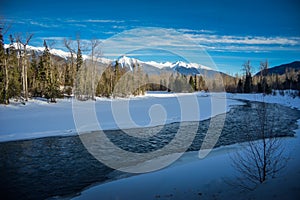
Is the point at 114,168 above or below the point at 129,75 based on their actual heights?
below

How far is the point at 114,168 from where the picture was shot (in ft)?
29.7

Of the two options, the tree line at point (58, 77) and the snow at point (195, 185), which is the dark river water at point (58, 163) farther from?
the tree line at point (58, 77)

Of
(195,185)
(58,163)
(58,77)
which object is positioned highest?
(58,77)

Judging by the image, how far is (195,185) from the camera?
22.7 ft

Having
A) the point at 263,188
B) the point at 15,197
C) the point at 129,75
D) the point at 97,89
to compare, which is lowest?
the point at 15,197

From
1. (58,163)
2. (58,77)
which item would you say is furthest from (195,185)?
(58,77)

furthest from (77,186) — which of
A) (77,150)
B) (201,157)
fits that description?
(201,157)

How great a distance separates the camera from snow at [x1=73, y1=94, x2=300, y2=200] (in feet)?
19.3

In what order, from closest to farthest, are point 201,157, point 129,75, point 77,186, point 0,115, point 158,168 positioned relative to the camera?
point 77,186, point 158,168, point 201,157, point 0,115, point 129,75

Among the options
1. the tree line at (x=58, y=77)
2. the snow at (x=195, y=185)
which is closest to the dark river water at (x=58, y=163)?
the snow at (x=195, y=185)

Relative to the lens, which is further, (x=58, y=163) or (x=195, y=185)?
(x=58, y=163)

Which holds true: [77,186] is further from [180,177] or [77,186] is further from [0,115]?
[0,115]

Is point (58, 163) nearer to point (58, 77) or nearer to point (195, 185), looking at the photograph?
point (195, 185)

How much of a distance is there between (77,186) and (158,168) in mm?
3031
